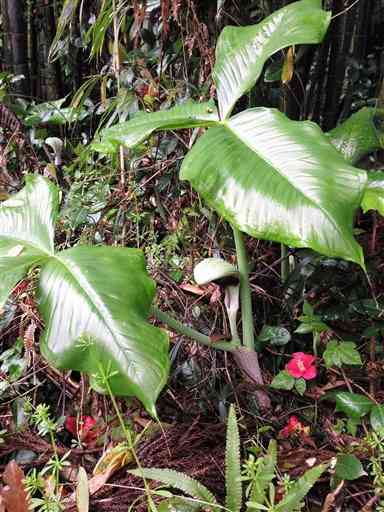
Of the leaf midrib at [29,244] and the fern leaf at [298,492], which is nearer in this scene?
the fern leaf at [298,492]

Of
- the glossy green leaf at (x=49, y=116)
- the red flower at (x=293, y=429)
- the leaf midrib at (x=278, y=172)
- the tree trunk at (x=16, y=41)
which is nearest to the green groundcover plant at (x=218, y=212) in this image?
the leaf midrib at (x=278, y=172)

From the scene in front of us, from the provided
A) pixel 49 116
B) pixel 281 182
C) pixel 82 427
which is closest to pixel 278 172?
pixel 281 182

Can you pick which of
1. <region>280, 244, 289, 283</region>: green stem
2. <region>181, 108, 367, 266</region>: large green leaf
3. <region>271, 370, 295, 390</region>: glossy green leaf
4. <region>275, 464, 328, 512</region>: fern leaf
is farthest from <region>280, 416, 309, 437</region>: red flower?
<region>181, 108, 367, 266</region>: large green leaf

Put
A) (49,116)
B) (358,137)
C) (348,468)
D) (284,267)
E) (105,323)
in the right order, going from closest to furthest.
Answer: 1. (105,323)
2. (348,468)
3. (358,137)
4. (284,267)
5. (49,116)

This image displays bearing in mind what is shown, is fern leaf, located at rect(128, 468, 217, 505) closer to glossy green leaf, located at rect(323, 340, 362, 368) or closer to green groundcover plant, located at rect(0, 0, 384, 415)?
green groundcover plant, located at rect(0, 0, 384, 415)

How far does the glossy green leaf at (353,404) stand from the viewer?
3.15 ft

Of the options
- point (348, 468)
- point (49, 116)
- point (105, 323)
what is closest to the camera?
point (105, 323)

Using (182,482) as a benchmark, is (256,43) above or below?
above

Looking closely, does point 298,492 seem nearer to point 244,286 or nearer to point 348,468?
point 348,468

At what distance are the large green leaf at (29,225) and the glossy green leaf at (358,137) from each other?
0.62m

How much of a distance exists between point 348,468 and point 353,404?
133mm

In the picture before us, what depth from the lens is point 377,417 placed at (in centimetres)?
93

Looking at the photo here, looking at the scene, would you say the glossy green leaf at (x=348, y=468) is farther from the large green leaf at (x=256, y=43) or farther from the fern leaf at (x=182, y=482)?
the large green leaf at (x=256, y=43)

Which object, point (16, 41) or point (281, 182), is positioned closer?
point (281, 182)
